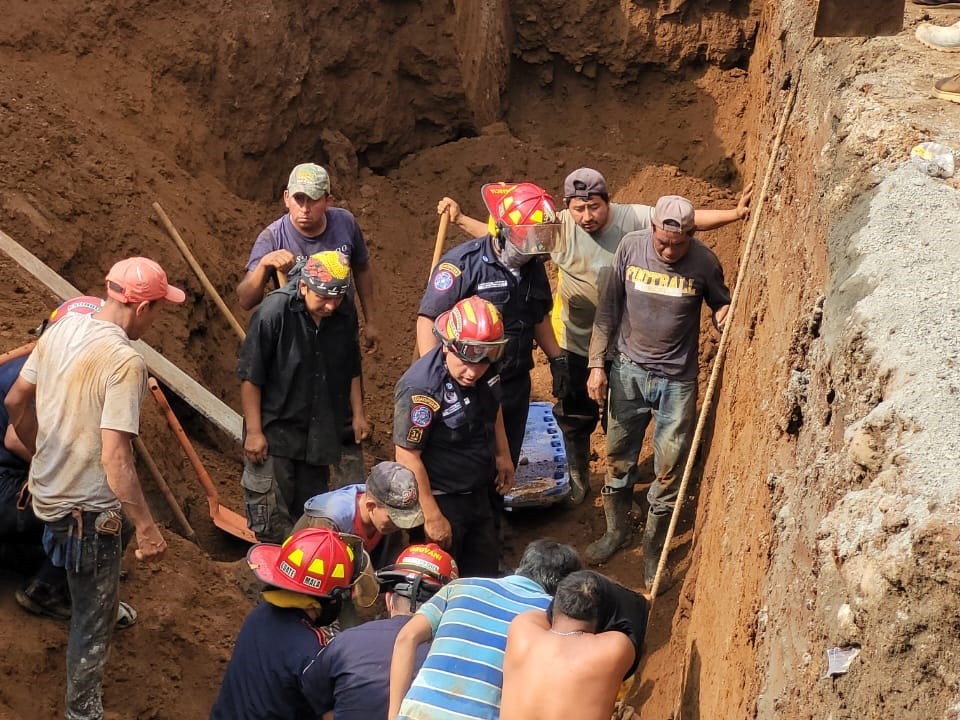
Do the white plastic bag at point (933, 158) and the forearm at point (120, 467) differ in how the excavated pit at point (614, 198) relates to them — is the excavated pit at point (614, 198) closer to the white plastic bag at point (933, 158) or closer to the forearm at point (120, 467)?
the white plastic bag at point (933, 158)

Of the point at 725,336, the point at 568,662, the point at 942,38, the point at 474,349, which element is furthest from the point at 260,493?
the point at 942,38

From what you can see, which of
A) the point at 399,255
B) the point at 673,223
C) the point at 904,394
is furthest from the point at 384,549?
Answer: the point at 399,255

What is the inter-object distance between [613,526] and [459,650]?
342 cm

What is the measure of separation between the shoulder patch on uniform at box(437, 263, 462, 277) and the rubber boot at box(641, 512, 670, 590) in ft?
6.22

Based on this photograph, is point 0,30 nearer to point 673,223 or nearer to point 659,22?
point 673,223

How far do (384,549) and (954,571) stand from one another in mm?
3376

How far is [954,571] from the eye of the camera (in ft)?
8.52

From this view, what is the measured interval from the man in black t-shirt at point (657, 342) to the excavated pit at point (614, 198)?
243 mm

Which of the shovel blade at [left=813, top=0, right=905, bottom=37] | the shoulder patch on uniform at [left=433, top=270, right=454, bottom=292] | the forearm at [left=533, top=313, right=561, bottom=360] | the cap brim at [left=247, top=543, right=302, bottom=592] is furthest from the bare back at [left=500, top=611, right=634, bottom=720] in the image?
the shovel blade at [left=813, top=0, right=905, bottom=37]

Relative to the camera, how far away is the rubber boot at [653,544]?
6805 mm

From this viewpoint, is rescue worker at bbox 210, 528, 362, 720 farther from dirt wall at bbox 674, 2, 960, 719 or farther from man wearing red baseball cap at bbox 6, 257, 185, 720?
dirt wall at bbox 674, 2, 960, 719

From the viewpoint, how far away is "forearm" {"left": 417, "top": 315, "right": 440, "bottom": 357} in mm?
6406

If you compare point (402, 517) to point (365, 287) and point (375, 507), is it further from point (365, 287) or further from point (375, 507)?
point (365, 287)

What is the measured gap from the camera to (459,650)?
3.97 meters
